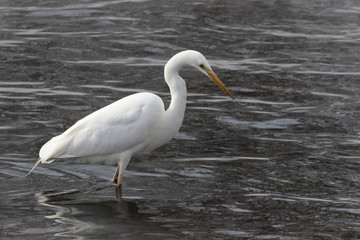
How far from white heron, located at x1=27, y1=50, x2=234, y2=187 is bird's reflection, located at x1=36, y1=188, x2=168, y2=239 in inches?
16.3

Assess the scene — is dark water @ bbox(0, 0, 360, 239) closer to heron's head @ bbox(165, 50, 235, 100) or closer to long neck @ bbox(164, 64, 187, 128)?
long neck @ bbox(164, 64, 187, 128)

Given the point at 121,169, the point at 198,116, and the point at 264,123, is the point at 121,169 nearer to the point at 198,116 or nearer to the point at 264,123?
the point at 198,116

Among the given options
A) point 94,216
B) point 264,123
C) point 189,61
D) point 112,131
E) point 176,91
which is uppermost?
point 189,61

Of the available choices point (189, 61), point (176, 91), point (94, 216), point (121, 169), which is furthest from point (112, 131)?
point (94, 216)

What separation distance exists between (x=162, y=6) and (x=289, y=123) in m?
6.81

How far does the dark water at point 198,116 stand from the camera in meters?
7.77

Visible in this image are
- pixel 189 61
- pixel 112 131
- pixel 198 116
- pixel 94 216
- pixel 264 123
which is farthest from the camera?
pixel 198 116

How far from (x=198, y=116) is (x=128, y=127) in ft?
8.99

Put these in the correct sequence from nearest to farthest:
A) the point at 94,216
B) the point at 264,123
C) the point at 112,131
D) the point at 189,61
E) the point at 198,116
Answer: the point at 94,216 < the point at 189,61 < the point at 112,131 < the point at 264,123 < the point at 198,116

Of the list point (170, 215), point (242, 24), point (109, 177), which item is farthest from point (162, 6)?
point (170, 215)

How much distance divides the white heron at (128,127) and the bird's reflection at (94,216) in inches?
16.3

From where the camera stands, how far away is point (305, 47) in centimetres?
1491

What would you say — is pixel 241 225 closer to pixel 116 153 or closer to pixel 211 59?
pixel 116 153

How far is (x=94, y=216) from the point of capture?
7.80 m
